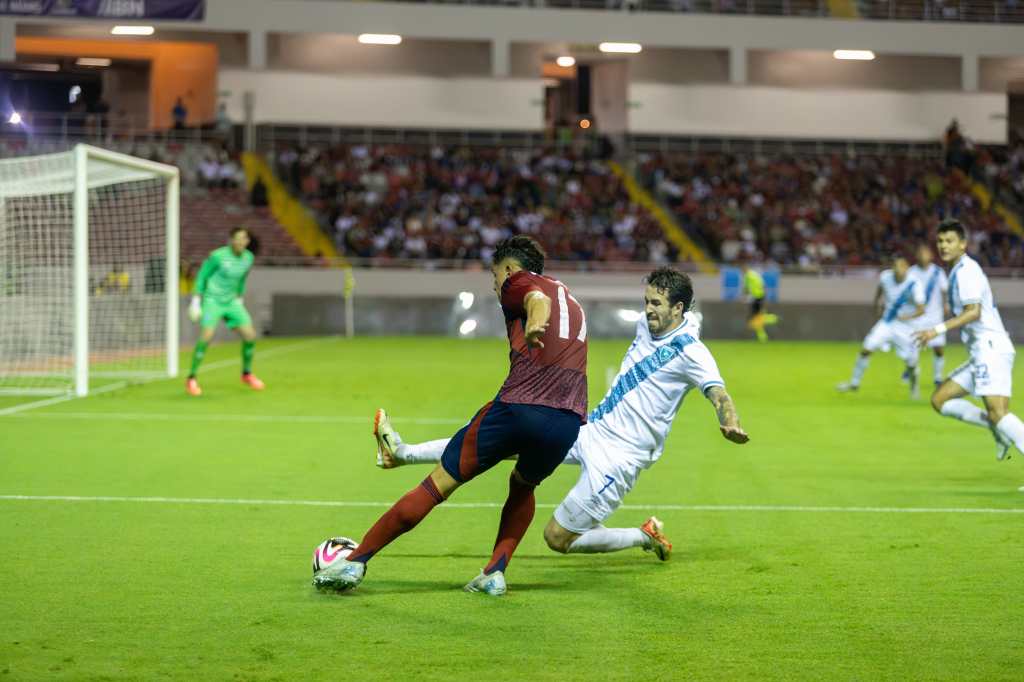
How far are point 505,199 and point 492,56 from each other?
194 inches

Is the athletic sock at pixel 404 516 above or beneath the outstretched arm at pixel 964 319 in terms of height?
beneath

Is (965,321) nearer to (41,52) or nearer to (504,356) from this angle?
(504,356)

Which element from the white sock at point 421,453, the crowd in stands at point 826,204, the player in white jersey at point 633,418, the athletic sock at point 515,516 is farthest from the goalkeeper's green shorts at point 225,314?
the crowd in stands at point 826,204

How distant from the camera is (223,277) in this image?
1873 centimetres

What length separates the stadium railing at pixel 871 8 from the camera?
149ft

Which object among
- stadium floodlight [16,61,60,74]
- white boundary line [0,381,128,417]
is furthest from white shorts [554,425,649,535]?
stadium floodlight [16,61,60,74]

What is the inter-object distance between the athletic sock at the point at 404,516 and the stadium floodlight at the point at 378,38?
3722 centimetres

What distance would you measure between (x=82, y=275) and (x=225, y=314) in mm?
2008

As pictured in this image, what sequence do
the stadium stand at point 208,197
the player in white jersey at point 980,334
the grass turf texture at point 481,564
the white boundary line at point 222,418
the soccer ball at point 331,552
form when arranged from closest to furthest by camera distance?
the grass turf texture at point 481,564 → the soccer ball at point 331,552 → the player in white jersey at point 980,334 → the white boundary line at point 222,418 → the stadium stand at point 208,197

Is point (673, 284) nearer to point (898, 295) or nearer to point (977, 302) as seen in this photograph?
point (977, 302)

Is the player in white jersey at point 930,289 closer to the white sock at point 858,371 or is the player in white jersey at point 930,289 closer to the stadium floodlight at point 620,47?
the white sock at point 858,371

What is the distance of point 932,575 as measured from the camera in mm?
7629

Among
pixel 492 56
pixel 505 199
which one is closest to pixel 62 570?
pixel 505 199

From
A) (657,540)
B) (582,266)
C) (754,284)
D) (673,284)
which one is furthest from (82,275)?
(582,266)
